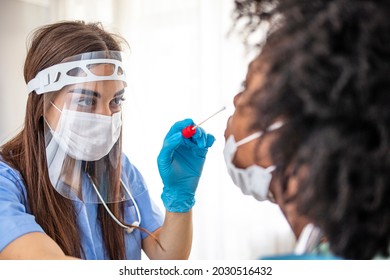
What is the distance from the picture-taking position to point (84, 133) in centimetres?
112

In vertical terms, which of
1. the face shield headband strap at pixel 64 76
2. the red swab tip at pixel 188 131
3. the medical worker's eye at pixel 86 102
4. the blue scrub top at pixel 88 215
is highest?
the face shield headband strap at pixel 64 76

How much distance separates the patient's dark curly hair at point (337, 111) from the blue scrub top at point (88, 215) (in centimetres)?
62

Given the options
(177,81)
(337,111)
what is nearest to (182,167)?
(177,81)

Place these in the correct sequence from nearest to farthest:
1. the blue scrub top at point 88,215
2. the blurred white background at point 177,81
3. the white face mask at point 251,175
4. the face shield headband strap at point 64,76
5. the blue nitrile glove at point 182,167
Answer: the white face mask at point 251,175 → the blue scrub top at point 88,215 → the face shield headband strap at point 64,76 → the blue nitrile glove at point 182,167 → the blurred white background at point 177,81

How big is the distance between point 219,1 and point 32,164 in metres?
0.93

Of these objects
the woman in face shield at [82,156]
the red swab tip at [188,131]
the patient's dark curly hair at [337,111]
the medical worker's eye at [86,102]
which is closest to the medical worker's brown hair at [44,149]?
the woman in face shield at [82,156]

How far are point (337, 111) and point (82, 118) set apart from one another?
2.26 ft

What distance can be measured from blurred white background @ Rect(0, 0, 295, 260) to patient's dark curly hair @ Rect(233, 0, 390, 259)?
616mm

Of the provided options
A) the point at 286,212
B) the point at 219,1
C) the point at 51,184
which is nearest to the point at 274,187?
the point at 286,212

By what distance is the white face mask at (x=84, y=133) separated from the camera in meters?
1.11

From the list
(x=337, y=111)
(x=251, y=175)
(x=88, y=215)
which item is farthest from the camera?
(x=88, y=215)

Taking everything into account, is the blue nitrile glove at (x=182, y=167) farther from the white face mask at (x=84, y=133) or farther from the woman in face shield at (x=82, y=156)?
the white face mask at (x=84, y=133)

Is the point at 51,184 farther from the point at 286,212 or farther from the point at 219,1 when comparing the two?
the point at 219,1

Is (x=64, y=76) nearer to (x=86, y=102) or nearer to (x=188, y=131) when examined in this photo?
(x=86, y=102)
